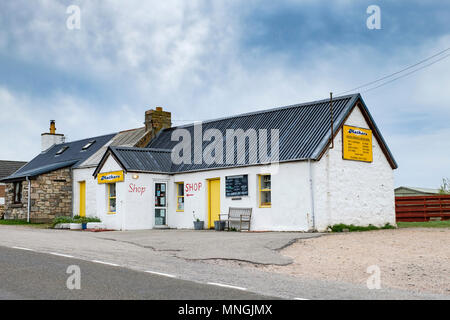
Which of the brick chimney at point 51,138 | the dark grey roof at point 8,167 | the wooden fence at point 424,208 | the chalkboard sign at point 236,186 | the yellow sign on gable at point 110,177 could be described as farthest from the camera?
the dark grey roof at point 8,167

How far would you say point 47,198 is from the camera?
3309 centimetres

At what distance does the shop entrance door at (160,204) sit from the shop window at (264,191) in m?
6.04

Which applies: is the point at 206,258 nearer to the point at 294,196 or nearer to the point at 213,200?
the point at 294,196

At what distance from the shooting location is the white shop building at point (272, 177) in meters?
22.1

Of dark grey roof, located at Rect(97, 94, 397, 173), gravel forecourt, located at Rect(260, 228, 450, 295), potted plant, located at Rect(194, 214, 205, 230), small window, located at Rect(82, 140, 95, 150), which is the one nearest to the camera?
gravel forecourt, located at Rect(260, 228, 450, 295)

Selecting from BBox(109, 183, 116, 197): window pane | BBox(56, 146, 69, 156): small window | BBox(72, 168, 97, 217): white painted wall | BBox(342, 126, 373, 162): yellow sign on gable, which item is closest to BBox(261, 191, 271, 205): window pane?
BBox(342, 126, 373, 162): yellow sign on gable

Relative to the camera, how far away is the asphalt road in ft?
26.0

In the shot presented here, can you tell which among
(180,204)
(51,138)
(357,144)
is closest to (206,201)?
(180,204)

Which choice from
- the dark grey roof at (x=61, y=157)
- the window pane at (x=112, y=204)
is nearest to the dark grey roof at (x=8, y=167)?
the dark grey roof at (x=61, y=157)

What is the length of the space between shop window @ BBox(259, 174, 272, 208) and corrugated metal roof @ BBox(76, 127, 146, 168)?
12.2 m

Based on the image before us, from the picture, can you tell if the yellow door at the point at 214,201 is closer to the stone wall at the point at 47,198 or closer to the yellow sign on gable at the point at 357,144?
the yellow sign on gable at the point at 357,144

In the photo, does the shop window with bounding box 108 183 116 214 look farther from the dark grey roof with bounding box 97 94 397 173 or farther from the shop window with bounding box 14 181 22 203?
the shop window with bounding box 14 181 22 203

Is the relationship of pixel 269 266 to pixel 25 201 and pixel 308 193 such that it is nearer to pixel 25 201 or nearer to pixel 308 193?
pixel 308 193

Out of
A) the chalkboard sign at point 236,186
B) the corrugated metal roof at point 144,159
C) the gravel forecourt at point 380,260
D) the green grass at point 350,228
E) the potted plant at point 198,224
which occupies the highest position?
the corrugated metal roof at point 144,159
